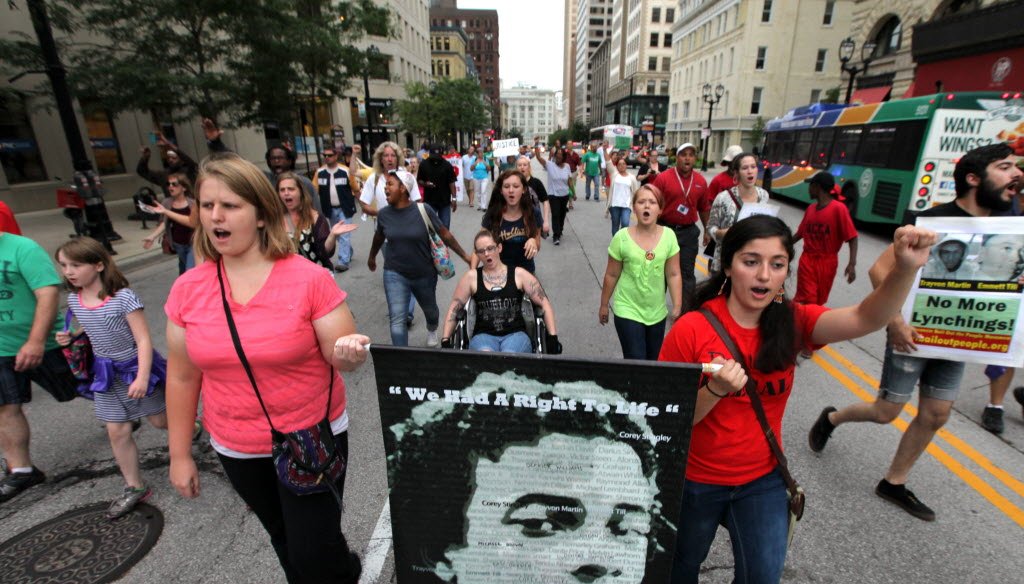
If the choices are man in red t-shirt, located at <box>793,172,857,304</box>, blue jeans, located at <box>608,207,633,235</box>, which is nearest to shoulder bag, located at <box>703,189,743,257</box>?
man in red t-shirt, located at <box>793,172,857,304</box>

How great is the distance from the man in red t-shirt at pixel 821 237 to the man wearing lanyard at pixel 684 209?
4.07 feet

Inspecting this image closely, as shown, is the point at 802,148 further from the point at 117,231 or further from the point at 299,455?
the point at 117,231

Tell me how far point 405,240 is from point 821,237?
4.30 metres

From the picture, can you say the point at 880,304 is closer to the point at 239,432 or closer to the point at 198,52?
the point at 239,432

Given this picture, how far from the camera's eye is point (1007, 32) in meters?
17.0

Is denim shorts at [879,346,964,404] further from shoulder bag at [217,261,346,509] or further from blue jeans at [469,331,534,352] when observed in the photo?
shoulder bag at [217,261,346,509]

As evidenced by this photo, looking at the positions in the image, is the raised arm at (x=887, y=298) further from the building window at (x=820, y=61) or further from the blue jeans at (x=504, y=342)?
the building window at (x=820, y=61)

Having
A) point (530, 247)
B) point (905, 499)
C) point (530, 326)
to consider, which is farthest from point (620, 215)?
point (905, 499)

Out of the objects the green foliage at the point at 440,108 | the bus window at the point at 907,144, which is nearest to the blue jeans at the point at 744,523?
the bus window at the point at 907,144

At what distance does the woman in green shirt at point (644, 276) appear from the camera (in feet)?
12.8

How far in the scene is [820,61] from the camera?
145 feet

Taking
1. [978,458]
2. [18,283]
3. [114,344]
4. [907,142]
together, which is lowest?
[978,458]

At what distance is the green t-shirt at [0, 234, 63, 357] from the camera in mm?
3027

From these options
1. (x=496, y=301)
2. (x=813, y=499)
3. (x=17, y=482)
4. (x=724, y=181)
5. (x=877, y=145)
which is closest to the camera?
(x=813, y=499)
